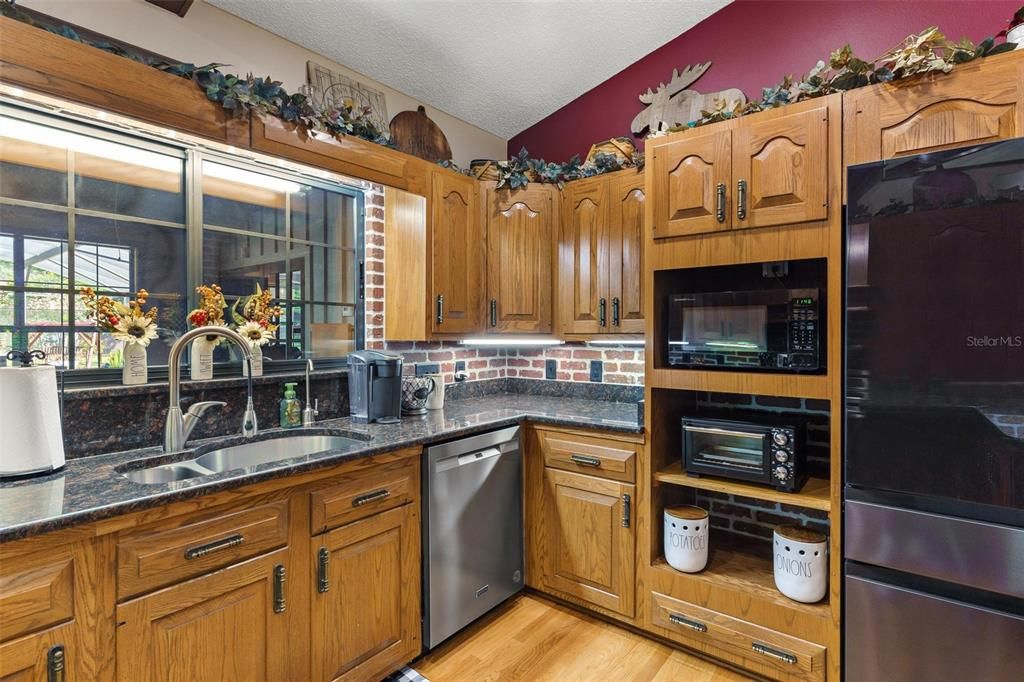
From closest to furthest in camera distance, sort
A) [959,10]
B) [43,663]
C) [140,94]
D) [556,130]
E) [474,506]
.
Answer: [43,663] → [140,94] → [959,10] → [474,506] → [556,130]

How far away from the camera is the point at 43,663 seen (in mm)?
1155

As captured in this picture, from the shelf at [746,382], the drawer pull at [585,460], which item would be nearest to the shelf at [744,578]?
the drawer pull at [585,460]

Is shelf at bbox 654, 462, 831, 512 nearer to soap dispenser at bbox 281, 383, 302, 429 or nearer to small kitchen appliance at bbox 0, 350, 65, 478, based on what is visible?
soap dispenser at bbox 281, 383, 302, 429

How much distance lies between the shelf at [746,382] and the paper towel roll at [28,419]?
214 cm

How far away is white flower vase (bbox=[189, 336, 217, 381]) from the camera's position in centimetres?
205

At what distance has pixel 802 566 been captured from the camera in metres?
1.91

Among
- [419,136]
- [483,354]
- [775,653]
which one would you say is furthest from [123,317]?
[775,653]

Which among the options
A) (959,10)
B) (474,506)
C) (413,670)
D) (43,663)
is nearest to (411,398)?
(474,506)

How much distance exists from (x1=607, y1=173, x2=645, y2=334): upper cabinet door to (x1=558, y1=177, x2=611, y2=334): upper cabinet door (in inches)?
1.7

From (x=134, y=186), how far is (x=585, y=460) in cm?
224

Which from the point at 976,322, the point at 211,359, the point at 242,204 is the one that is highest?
the point at 242,204

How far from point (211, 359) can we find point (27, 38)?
1183 mm

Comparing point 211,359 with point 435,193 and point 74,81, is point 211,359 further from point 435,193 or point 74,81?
point 435,193

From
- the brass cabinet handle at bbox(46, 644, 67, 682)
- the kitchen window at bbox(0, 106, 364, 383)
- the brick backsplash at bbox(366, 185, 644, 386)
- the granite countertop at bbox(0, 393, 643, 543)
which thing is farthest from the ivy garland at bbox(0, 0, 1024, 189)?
the brass cabinet handle at bbox(46, 644, 67, 682)
